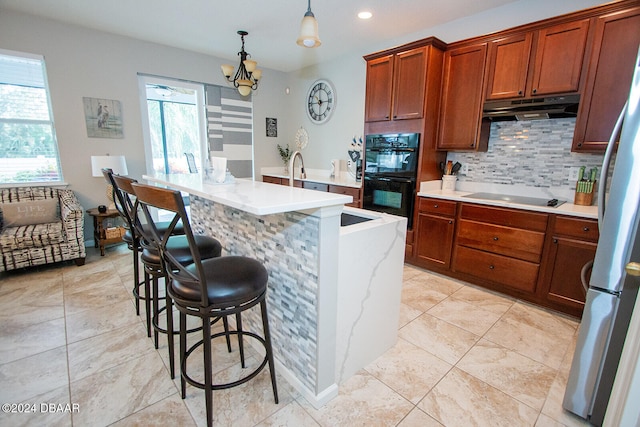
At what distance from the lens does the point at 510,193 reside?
306 cm

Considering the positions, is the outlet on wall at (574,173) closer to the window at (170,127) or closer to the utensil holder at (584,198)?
the utensil holder at (584,198)

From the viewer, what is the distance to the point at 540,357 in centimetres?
193

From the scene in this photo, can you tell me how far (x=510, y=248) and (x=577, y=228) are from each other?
1.65 feet

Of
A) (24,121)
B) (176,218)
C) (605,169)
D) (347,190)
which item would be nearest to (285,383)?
Result: (176,218)

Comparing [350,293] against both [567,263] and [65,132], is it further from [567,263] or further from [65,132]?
[65,132]

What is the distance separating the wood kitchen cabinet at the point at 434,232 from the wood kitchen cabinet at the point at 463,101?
2.16 ft

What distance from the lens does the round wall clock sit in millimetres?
4617

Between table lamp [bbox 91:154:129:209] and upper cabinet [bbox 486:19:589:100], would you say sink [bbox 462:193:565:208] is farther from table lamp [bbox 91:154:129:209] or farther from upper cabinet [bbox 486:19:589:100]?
table lamp [bbox 91:154:129:209]

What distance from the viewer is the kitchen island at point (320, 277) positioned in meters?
1.37

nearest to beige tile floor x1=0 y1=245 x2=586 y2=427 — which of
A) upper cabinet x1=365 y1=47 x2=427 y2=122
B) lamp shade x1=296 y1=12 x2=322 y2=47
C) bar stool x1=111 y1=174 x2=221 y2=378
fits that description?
bar stool x1=111 y1=174 x2=221 y2=378

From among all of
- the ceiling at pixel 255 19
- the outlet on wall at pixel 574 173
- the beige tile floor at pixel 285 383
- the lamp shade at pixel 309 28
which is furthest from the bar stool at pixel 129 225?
the outlet on wall at pixel 574 173

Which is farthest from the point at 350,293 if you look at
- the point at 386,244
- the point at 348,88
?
the point at 348,88

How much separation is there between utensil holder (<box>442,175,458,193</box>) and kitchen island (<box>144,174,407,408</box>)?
1872 millimetres

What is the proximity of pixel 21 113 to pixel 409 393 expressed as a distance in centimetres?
480
